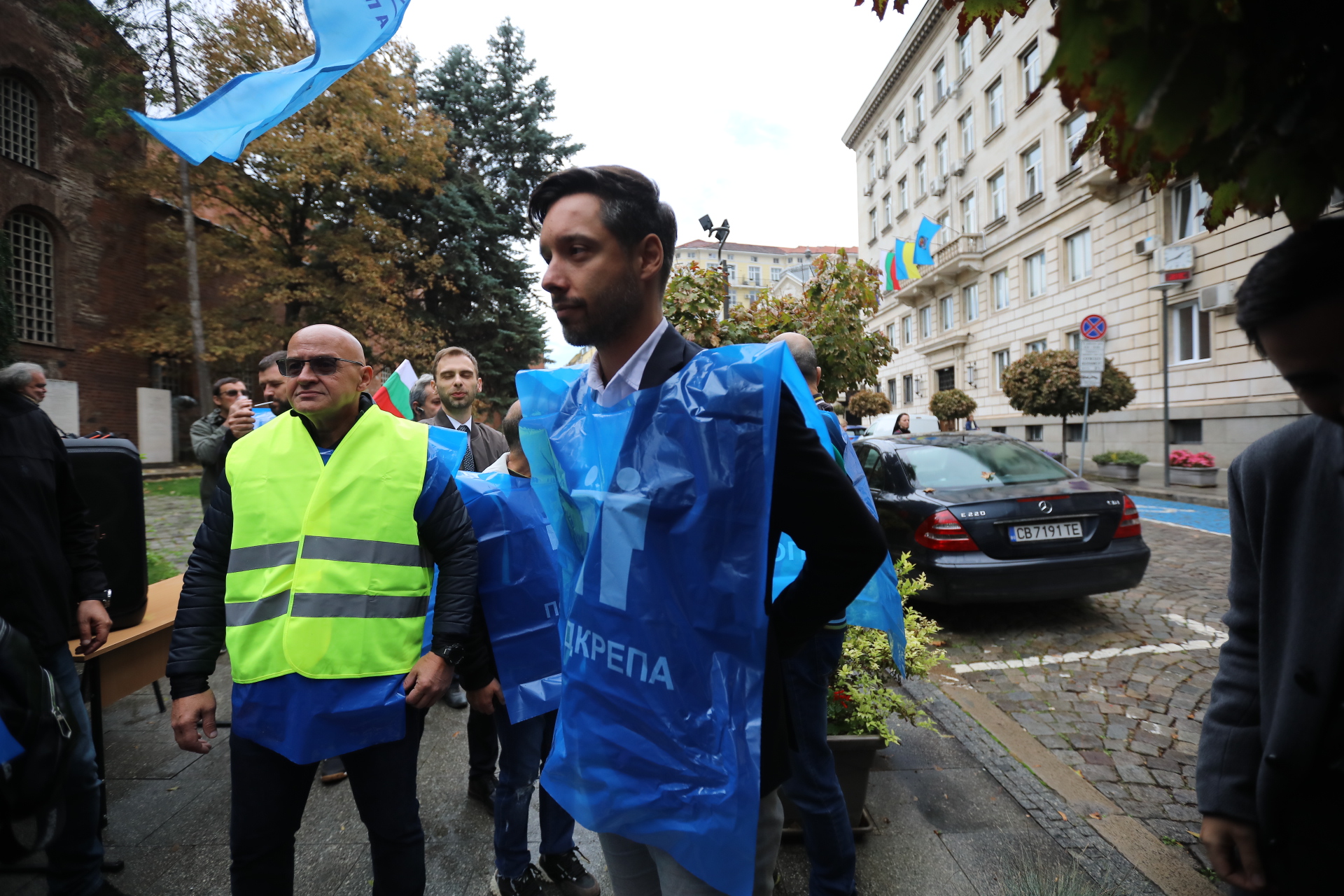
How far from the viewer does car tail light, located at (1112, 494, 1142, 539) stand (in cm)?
530

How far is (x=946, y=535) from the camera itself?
520 centimetres

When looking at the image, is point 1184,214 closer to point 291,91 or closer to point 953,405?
point 953,405

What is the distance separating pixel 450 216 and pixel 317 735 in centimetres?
2138

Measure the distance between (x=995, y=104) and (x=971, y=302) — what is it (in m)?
7.97

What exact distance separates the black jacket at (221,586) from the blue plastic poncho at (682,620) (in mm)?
845

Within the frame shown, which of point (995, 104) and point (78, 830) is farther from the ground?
point (995, 104)

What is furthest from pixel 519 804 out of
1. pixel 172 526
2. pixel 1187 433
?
pixel 1187 433

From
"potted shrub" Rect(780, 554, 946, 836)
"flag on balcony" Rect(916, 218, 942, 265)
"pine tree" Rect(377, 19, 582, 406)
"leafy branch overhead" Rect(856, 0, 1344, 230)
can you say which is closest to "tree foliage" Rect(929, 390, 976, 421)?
"flag on balcony" Rect(916, 218, 942, 265)

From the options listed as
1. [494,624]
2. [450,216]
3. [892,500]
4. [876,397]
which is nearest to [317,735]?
[494,624]

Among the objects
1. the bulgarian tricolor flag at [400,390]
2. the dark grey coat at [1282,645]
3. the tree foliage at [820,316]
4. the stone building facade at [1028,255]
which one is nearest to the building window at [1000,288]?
the stone building facade at [1028,255]

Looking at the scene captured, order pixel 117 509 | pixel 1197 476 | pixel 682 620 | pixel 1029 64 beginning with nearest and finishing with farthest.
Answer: pixel 682 620 → pixel 117 509 → pixel 1197 476 → pixel 1029 64

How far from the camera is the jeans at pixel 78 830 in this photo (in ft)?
7.55

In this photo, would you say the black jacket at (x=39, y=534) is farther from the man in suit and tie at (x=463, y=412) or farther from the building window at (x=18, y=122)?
the building window at (x=18, y=122)

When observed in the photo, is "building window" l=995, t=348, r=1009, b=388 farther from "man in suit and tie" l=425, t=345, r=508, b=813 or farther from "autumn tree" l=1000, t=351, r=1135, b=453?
"man in suit and tie" l=425, t=345, r=508, b=813
